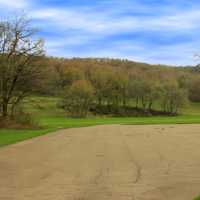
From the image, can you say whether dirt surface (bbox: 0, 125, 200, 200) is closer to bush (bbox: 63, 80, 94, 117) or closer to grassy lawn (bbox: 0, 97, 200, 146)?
grassy lawn (bbox: 0, 97, 200, 146)

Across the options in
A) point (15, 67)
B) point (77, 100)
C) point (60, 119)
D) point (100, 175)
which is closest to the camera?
point (100, 175)

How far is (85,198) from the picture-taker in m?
10.2

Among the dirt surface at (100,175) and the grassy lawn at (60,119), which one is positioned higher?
the dirt surface at (100,175)

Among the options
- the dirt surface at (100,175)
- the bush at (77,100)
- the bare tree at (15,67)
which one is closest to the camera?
the dirt surface at (100,175)

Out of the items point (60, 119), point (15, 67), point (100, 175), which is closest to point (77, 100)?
point (60, 119)

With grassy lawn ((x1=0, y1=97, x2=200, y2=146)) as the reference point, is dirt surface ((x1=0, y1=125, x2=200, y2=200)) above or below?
above

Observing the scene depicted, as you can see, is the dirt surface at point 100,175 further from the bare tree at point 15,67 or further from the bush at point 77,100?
the bush at point 77,100

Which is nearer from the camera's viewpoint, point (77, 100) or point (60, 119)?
point (60, 119)

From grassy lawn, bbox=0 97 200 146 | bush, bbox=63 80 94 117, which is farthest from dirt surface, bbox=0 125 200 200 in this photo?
bush, bbox=63 80 94 117

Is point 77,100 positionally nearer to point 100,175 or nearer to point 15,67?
point 15,67

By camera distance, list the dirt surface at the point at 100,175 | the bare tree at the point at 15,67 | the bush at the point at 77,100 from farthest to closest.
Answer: the bush at the point at 77,100 → the bare tree at the point at 15,67 → the dirt surface at the point at 100,175

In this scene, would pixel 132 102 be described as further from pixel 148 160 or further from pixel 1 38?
pixel 148 160

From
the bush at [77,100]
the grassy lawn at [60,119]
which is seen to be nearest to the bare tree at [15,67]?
the grassy lawn at [60,119]

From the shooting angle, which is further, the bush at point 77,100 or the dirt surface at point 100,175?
the bush at point 77,100
